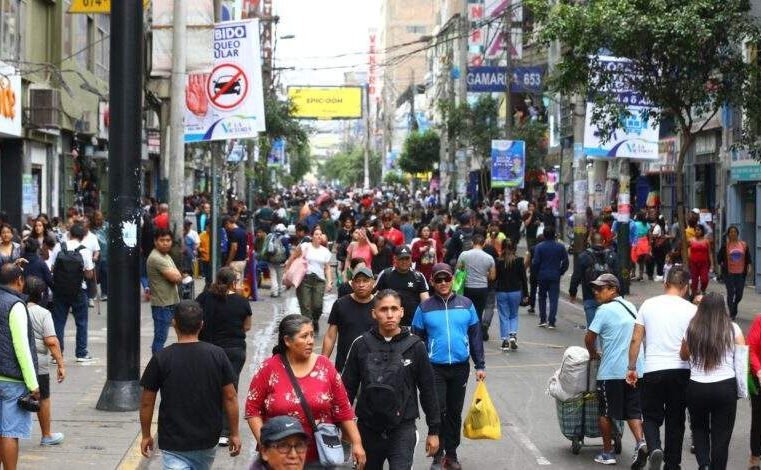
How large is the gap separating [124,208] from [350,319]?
345cm

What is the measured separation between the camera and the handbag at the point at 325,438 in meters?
6.40

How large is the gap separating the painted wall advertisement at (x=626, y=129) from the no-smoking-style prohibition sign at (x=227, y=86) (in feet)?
19.8

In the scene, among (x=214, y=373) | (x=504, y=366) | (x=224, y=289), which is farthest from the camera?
(x=504, y=366)

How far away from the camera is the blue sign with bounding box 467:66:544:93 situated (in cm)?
4331

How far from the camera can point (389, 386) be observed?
759cm

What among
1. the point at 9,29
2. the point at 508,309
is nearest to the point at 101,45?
the point at 9,29

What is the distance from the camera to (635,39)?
65.6ft

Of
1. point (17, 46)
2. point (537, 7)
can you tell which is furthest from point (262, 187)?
point (537, 7)

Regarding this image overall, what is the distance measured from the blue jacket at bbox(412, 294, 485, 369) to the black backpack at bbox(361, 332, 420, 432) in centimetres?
169

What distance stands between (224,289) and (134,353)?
2.33 metres

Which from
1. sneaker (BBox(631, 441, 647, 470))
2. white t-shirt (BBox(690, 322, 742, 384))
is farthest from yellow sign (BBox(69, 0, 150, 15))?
white t-shirt (BBox(690, 322, 742, 384))

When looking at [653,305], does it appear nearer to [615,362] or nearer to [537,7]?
[615,362]

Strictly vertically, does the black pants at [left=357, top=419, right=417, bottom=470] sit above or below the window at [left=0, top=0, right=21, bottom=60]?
below

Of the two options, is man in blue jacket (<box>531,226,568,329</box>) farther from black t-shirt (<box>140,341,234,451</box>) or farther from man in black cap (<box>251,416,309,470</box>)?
man in black cap (<box>251,416,309,470</box>)
